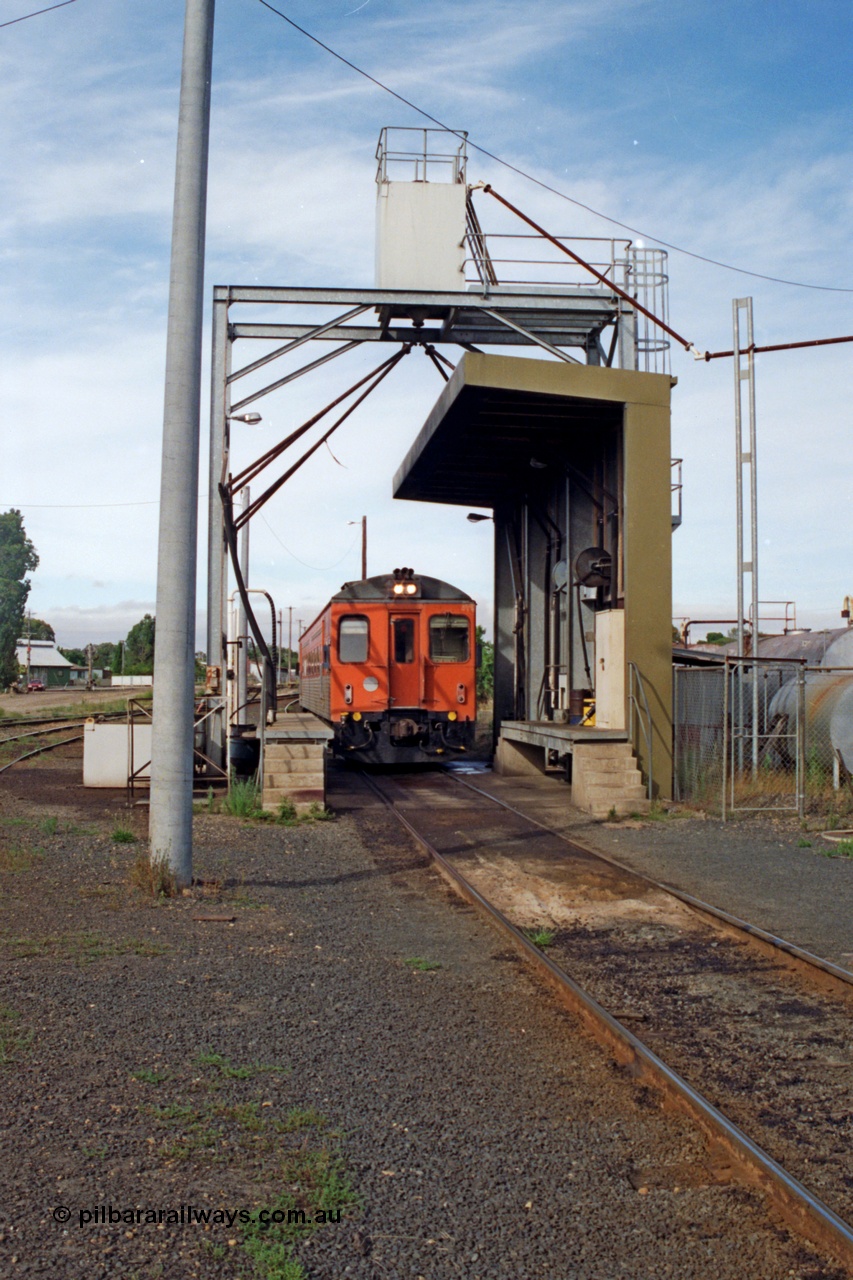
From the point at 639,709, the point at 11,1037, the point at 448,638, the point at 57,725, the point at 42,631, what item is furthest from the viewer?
the point at 42,631

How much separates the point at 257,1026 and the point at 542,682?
50.2 feet

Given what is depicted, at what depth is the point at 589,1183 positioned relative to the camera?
3.53 metres

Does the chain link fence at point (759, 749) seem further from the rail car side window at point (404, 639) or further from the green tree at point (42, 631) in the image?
the green tree at point (42, 631)

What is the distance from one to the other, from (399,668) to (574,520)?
3.88 meters

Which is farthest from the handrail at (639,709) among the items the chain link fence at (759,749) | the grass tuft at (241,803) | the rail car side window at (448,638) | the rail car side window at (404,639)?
the rail car side window at (404,639)

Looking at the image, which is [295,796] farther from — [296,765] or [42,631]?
[42,631]

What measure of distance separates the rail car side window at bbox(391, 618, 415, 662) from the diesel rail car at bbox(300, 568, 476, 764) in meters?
0.02

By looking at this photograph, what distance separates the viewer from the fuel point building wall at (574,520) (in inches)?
564

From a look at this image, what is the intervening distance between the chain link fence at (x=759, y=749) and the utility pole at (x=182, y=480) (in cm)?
670

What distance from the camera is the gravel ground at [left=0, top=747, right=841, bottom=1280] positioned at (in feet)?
10.1

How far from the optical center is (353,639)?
18609 mm

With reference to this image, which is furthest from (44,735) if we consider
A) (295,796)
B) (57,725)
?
(295,796)

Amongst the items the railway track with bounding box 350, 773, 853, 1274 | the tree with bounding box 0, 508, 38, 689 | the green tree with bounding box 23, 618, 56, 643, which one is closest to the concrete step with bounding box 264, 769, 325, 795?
the railway track with bounding box 350, 773, 853, 1274

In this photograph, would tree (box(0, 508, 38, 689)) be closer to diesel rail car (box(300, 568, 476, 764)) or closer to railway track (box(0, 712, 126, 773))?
railway track (box(0, 712, 126, 773))
